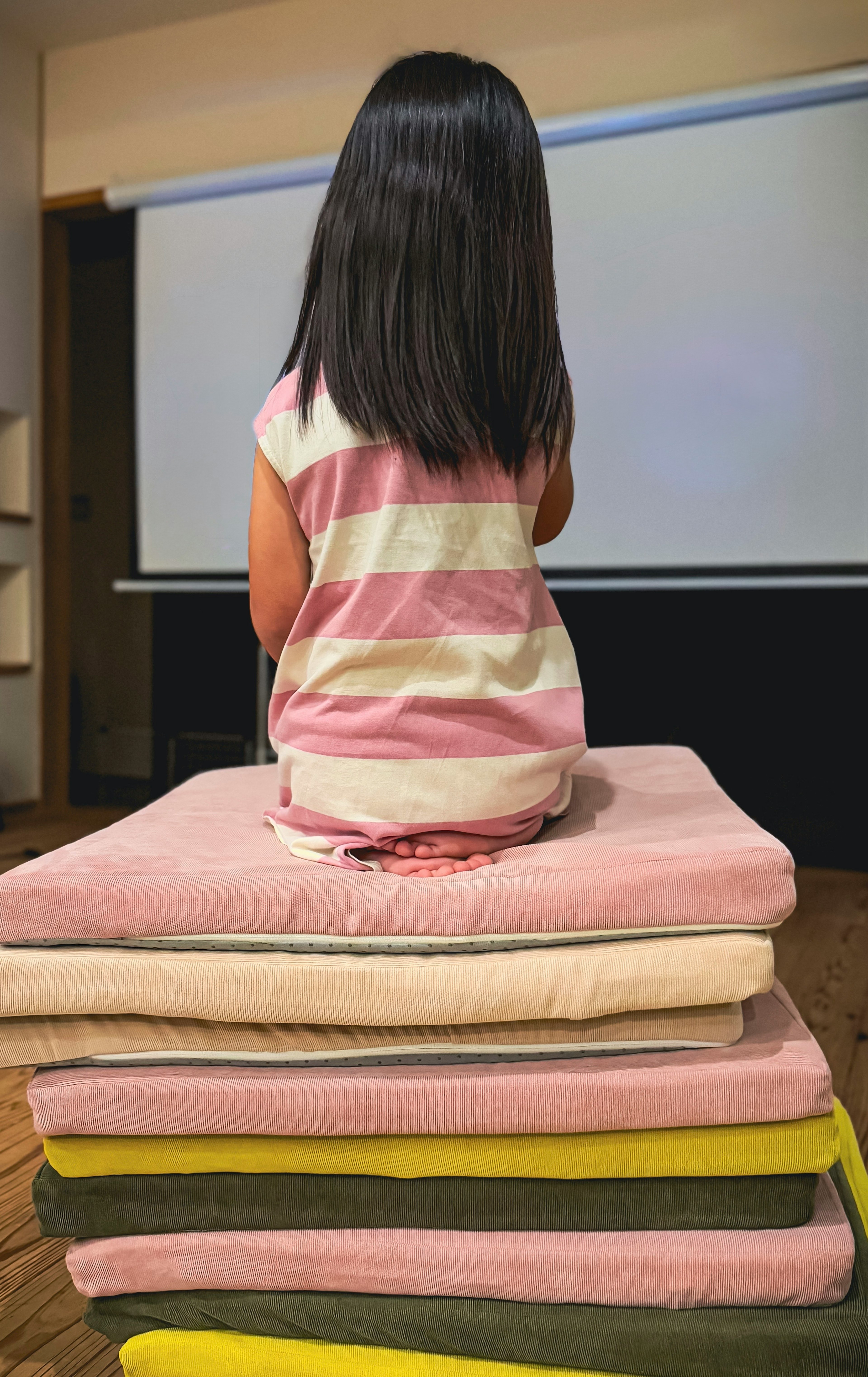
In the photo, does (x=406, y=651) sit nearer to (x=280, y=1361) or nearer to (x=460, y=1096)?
(x=460, y=1096)

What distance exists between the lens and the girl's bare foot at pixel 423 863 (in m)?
0.76

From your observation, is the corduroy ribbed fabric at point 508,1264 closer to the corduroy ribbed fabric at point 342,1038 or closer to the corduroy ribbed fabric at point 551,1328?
the corduroy ribbed fabric at point 551,1328

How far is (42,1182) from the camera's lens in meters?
0.74

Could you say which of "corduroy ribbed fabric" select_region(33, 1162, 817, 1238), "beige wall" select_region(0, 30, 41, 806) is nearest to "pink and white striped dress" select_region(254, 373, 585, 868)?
"corduroy ribbed fabric" select_region(33, 1162, 817, 1238)

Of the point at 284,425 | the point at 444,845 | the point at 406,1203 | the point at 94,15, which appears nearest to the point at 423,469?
the point at 284,425

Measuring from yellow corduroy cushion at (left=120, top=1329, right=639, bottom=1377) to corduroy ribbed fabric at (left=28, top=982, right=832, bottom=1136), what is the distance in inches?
6.2

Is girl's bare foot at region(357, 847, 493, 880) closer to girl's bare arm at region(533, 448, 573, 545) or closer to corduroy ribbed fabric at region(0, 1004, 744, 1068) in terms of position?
corduroy ribbed fabric at region(0, 1004, 744, 1068)

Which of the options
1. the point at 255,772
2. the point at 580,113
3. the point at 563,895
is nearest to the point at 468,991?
the point at 563,895

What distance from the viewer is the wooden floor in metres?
0.83

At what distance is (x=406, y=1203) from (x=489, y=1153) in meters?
0.07

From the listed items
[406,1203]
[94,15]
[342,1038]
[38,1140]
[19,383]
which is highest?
[94,15]

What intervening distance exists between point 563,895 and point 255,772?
0.57 metres

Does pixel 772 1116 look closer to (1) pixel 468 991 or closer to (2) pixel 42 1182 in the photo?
(1) pixel 468 991

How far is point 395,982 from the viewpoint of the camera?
27.4 inches
